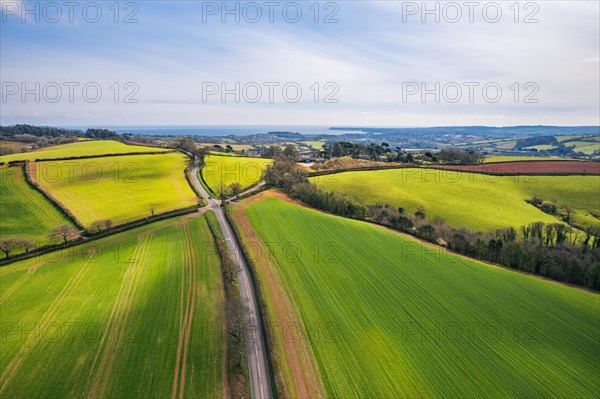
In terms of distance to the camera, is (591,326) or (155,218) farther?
(155,218)

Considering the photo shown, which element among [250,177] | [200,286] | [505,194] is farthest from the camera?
[250,177]

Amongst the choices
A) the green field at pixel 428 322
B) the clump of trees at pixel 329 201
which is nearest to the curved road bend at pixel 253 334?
the green field at pixel 428 322

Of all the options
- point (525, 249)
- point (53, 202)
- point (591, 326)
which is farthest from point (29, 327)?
point (525, 249)

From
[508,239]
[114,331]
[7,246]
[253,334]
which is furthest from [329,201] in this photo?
[7,246]

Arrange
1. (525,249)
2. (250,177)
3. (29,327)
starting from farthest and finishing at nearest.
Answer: (250,177), (525,249), (29,327)

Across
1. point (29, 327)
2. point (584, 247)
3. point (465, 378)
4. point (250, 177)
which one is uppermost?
point (250, 177)

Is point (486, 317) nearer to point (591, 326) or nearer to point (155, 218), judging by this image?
point (591, 326)
